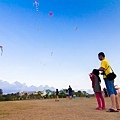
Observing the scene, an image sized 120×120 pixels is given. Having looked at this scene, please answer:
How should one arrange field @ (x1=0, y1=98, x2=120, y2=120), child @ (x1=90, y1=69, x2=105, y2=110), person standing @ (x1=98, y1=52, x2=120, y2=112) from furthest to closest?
1. child @ (x1=90, y1=69, x2=105, y2=110)
2. person standing @ (x1=98, y1=52, x2=120, y2=112)
3. field @ (x1=0, y1=98, x2=120, y2=120)

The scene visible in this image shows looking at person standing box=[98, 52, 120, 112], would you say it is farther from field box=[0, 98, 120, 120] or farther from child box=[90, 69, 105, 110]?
child box=[90, 69, 105, 110]

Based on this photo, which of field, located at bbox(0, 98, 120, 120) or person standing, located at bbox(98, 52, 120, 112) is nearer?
field, located at bbox(0, 98, 120, 120)

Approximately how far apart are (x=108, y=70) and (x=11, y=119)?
11.2ft

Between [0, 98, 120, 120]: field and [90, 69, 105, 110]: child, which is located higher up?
[90, 69, 105, 110]: child

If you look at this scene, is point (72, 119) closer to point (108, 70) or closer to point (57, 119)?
point (57, 119)

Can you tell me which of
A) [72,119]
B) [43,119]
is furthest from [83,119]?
[43,119]

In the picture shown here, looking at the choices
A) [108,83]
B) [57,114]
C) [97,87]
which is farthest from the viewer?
[97,87]

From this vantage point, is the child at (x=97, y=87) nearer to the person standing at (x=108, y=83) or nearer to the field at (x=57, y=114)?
the field at (x=57, y=114)

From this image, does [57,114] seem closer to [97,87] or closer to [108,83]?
[108,83]

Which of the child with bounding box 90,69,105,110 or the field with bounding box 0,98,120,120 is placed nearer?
the field with bounding box 0,98,120,120

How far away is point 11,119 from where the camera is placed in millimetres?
6000

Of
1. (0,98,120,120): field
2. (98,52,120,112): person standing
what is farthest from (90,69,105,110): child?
(98,52,120,112): person standing

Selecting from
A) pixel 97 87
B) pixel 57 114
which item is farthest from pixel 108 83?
pixel 57 114

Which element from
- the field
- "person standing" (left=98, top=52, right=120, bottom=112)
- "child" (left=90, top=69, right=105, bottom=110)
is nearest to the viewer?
the field
